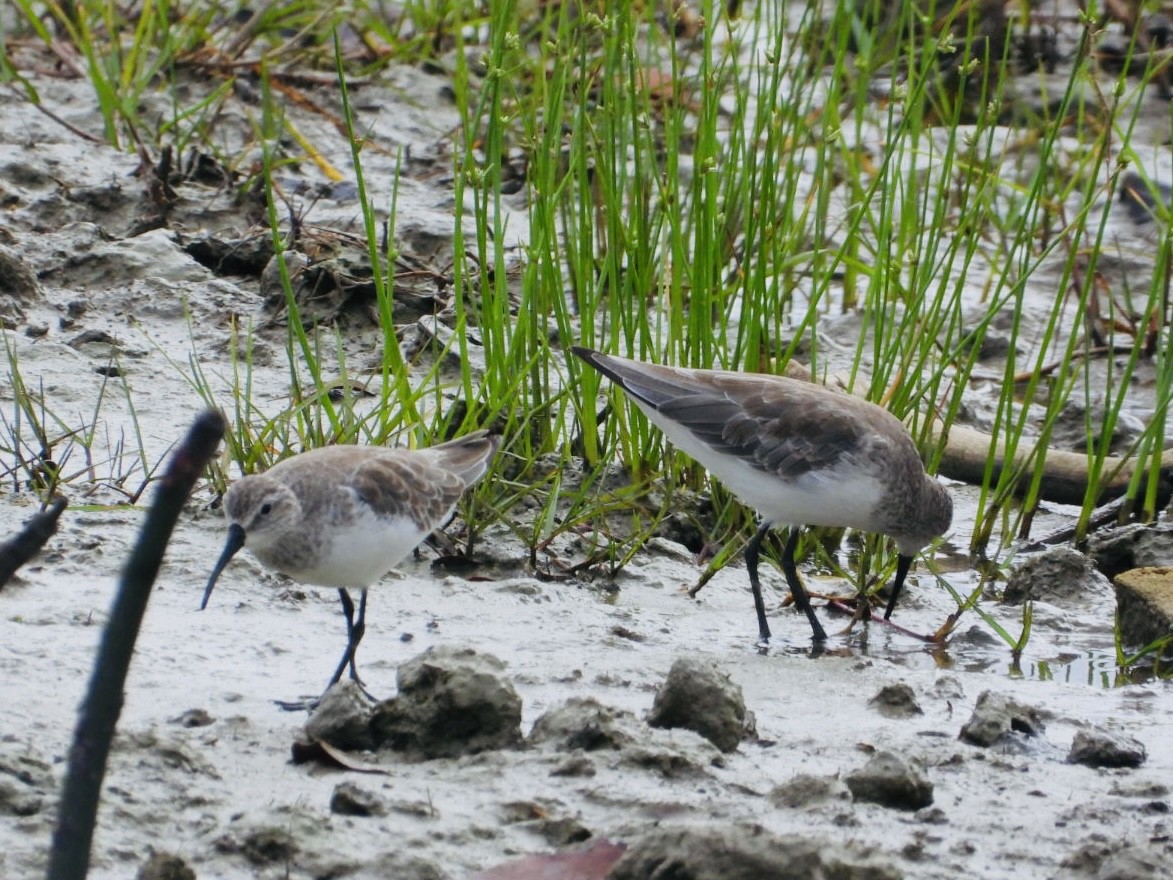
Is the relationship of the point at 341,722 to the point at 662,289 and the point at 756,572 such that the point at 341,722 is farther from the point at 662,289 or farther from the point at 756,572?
the point at 662,289

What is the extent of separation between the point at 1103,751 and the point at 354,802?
191 centimetres

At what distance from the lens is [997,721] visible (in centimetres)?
438

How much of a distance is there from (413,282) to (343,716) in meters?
3.86

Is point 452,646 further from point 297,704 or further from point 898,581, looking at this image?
point 898,581

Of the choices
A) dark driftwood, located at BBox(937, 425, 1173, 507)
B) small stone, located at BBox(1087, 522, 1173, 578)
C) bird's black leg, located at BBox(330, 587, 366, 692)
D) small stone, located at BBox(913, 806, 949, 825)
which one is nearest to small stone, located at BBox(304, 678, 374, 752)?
bird's black leg, located at BBox(330, 587, 366, 692)

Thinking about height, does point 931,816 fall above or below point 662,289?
below

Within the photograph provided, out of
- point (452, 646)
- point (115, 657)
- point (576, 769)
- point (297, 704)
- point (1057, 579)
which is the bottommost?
point (1057, 579)

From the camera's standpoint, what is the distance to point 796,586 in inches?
225

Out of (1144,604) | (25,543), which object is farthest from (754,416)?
(25,543)

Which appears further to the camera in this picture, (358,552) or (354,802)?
(358,552)

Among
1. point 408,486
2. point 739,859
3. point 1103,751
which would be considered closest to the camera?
point 739,859

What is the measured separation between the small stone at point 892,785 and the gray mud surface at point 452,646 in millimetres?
29

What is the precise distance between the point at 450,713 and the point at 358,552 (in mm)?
734

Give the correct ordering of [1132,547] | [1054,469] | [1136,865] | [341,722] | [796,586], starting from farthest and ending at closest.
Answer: [1054,469]
[1132,547]
[796,586]
[341,722]
[1136,865]
